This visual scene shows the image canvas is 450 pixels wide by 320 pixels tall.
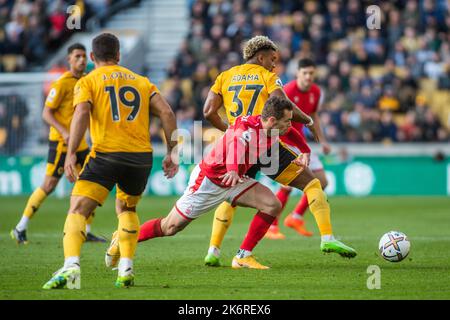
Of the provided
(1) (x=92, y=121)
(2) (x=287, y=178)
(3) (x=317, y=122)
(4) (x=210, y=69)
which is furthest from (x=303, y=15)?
(1) (x=92, y=121)

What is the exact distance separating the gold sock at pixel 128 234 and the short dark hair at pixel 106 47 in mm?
1407

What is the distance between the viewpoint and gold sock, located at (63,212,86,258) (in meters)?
7.73

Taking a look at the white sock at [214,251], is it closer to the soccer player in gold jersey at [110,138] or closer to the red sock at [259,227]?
the red sock at [259,227]

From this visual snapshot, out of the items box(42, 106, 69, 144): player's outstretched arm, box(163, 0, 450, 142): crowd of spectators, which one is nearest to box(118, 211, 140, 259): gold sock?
box(42, 106, 69, 144): player's outstretched arm

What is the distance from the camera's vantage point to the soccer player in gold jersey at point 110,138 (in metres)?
7.82

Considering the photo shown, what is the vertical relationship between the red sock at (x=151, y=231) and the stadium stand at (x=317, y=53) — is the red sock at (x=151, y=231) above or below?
below

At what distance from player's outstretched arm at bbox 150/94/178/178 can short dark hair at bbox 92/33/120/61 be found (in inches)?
20.7

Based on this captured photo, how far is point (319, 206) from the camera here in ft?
32.5

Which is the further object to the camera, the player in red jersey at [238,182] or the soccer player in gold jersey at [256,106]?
the soccer player in gold jersey at [256,106]

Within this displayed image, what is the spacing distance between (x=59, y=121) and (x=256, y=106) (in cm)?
359

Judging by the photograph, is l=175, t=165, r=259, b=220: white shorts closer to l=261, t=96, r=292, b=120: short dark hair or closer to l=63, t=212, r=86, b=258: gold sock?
l=261, t=96, r=292, b=120: short dark hair

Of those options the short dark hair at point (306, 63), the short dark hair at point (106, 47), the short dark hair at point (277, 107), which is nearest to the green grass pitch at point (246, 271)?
the short dark hair at point (277, 107)

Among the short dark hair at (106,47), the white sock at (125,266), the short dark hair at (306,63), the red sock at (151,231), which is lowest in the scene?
the white sock at (125,266)

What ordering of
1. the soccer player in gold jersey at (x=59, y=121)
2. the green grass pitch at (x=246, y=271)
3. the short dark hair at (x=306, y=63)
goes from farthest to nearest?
the short dark hair at (x=306, y=63) < the soccer player in gold jersey at (x=59, y=121) < the green grass pitch at (x=246, y=271)
